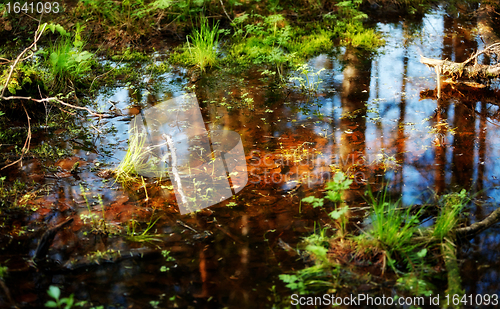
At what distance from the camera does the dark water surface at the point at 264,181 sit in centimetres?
265

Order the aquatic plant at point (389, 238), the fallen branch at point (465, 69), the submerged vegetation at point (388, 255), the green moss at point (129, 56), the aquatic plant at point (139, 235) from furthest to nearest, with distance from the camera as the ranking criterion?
the green moss at point (129, 56) < the fallen branch at point (465, 69) < the aquatic plant at point (139, 235) < the aquatic plant at point (389, 238) < the submerged vegetation at point (388, 255)

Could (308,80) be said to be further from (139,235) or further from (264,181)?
(139,235)

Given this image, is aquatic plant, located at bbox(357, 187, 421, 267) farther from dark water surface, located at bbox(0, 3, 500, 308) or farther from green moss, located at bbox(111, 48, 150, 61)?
green moss, located at bbox(111, 48, 150, 61)

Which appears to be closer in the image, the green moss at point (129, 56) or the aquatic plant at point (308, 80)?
the aquatic plant at point (308, 80)

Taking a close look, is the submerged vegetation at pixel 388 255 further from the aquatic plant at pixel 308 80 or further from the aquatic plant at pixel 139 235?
the aquatic plant at pixel 308 80

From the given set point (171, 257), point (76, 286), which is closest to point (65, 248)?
point (76, 286)

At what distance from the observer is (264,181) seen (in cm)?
387

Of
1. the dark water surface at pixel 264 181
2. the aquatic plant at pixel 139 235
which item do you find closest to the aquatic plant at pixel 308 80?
the dark water surface at pixel 264 181

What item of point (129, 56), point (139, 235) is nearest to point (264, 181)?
point (139, 235)

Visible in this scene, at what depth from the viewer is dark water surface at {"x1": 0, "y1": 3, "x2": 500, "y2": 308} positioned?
2.65 m

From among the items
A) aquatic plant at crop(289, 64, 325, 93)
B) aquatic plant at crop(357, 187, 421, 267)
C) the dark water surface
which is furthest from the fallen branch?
aquatic plant at crop(357, 187, 421, 267)

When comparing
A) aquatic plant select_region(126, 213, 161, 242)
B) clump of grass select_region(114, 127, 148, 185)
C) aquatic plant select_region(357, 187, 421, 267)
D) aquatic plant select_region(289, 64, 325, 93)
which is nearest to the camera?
aquatic plant select_region(357, 187, 421, 267)

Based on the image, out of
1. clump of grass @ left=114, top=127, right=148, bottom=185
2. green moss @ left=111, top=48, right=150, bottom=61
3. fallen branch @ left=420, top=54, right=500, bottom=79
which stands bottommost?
clump of grass @ left=114, top=127, right=148, bottom=185

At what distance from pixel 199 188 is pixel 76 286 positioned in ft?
4.84
